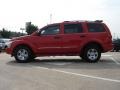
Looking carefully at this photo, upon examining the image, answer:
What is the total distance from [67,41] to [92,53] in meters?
1.28

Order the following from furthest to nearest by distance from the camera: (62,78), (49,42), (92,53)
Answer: (49,42) → (92,53) → (62,78)

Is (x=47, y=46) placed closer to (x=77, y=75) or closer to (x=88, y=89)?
(x=77, y=75)

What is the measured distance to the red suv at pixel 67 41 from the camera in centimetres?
1830

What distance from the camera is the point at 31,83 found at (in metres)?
11.8

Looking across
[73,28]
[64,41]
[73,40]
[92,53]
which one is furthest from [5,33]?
[92,53]

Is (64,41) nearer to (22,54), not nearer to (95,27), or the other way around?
(95,27)

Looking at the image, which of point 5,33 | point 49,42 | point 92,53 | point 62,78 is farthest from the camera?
point 5,33

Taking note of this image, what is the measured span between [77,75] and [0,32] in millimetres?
78803

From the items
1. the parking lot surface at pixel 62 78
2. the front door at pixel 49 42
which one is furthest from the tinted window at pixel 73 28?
the parking lot surface at pixel 62 78

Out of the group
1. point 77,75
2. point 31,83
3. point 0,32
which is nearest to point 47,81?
point 31,83

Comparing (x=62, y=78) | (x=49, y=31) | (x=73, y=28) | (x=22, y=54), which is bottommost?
(x=62, y=78)

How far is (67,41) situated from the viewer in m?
18.4

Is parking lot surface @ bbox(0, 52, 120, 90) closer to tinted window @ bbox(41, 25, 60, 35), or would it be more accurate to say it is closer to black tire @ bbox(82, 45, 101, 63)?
black tire @ bbox(82, 45, 101, 63)

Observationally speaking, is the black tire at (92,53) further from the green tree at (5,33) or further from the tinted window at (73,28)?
the green tree at (5,33)
